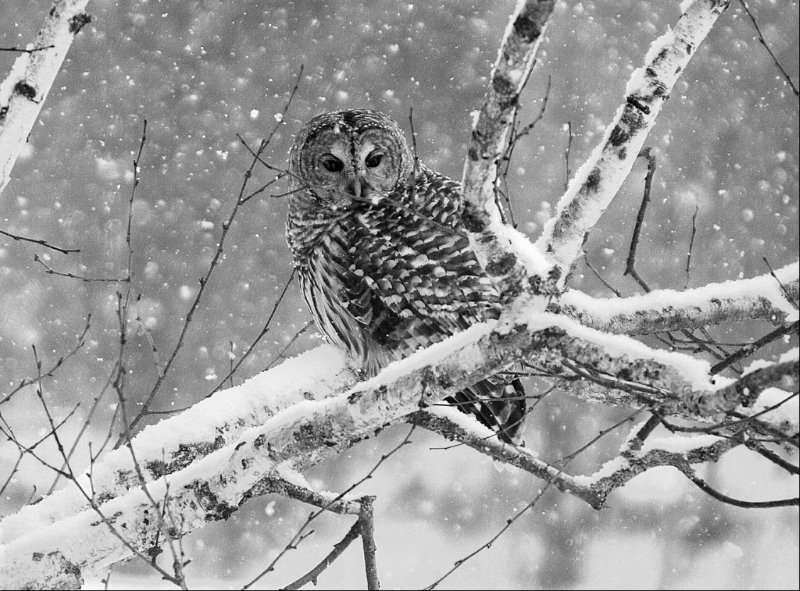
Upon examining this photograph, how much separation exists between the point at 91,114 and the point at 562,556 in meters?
8.06

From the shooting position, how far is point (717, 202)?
1171cm

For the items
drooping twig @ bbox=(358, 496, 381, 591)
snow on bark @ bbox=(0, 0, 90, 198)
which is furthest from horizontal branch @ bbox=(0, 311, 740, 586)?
snow on bark @ bbox=(0, 0, 90, 198)

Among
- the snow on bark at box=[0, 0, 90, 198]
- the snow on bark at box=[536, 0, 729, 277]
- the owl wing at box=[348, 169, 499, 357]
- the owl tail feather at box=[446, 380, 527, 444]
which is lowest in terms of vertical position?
the snow on bark at box=[536, 0, 729, 277]

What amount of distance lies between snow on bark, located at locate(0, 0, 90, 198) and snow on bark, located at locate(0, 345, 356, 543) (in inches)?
35.3

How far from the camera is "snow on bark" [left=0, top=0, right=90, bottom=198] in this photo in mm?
2014

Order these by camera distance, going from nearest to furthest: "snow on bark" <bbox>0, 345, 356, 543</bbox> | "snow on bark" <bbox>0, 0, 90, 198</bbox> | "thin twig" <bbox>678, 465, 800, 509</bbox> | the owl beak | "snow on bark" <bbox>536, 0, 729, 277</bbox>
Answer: "thin twig" <bbox>678, 465, 800, 509</bbox> → "snow on bark" <bbox>536, 0, 729, 277</bbox> → "snow on bark" <bbox>0, 0, 90, 198</bbox> → "snow on bark" <bbox>0, 345, 356, 543</bbox> → the owl beak

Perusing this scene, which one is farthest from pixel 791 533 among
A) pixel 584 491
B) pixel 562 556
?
pixel 584 491

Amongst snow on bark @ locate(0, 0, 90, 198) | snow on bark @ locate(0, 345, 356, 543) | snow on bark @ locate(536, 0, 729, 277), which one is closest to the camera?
snow on bark @ locate(536, 0, 729, 277)

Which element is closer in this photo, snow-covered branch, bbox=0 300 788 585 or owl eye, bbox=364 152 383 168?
snow-covered branch, bbox=0 300 788 585

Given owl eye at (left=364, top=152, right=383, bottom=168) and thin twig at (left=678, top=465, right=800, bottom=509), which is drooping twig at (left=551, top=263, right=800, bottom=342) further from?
owl eye at (left=364, top=152, right=383, bottom=168)

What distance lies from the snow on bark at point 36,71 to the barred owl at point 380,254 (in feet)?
3.74

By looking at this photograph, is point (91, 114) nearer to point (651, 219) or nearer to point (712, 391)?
point (651, 219)

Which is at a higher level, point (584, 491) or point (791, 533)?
point (791, 533)

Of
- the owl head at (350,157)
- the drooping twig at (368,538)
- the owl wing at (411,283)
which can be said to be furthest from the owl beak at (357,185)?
the drooping twig at (368,538)
